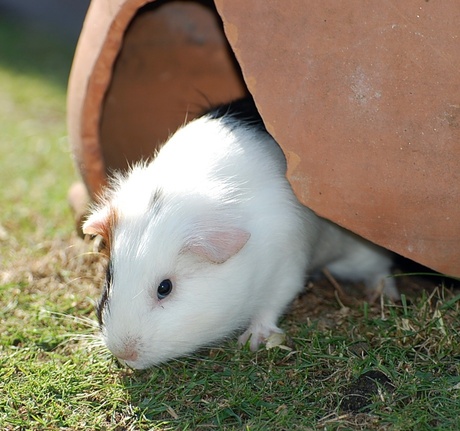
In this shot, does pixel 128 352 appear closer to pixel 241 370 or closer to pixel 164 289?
pixel 164 289

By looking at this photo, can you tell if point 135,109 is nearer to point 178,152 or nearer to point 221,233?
point 178,152

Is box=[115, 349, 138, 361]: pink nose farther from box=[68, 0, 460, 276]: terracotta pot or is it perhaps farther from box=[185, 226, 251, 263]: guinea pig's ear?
box=[68, 0, 460, 276]: terracotta pot

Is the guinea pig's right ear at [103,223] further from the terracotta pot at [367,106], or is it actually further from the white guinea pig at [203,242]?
the terracotta pot at [367,106]

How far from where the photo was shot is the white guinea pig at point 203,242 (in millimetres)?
2617

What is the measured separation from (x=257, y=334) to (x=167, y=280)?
519 mm

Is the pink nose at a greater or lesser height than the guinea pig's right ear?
lesser

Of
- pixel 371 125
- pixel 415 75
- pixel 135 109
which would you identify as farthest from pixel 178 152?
pixel 135 109

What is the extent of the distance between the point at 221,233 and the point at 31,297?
3.75 ft

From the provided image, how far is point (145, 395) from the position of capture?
2.66 metres

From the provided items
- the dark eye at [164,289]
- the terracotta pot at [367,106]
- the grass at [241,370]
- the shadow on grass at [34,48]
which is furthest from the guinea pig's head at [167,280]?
the shadow on grass at [34,48]

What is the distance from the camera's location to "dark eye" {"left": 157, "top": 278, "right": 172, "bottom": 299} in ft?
8.63

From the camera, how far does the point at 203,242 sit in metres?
2.63

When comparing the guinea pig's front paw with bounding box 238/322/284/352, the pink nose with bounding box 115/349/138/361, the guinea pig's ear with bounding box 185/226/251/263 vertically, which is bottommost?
the guinea pig's front paw with bounding box 238/322/284/352

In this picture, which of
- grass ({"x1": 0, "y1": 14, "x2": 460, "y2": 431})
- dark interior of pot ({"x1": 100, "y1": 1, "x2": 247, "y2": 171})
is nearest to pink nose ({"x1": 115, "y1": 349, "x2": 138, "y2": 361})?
grass ({"x1": 0, "y1": 14, "x2": 460, "y2": 431})
